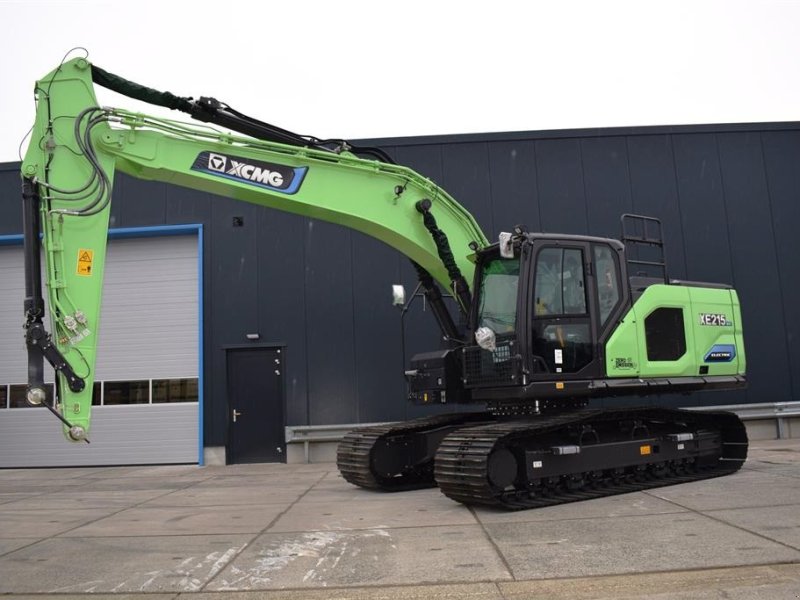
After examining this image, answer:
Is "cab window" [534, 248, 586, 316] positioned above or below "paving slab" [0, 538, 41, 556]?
above

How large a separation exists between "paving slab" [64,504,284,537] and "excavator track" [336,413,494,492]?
1215 millimetres

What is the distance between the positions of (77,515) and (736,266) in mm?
13469

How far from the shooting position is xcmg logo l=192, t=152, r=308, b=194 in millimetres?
7453

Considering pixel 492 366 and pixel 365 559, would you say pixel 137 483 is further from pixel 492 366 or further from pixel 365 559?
pixel 365 559

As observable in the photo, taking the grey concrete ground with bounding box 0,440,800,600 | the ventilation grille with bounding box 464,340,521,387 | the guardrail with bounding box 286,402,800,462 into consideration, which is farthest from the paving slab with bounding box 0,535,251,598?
the guardrail with bounding box 286,402,800,462

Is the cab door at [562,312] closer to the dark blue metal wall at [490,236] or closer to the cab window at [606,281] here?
the cab window at [606,281]

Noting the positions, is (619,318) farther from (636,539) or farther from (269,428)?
(269,428)

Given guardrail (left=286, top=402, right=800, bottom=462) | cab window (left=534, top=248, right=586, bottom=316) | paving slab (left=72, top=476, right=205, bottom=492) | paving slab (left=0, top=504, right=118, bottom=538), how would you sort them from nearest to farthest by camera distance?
paving slab (left=0, top=504, right=118, bottom=538)
cab window (left=534, top=248, right=586, bottom=316)
paving slab (left=72, top=476, right=205, bottom=492)
guardrail (left=286, top=402, right=800, bottom=462)

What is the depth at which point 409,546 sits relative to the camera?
557cm

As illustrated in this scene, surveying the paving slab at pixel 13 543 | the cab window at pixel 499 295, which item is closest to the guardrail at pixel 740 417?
the cab window at pixel 499 295

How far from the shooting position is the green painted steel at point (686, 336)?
26.2 ft

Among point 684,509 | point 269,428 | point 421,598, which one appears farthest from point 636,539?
point 269,428

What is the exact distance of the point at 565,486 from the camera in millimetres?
7867

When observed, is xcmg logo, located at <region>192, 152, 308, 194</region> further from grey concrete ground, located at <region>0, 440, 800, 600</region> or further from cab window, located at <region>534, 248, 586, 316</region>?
grey concrete ground, located at <region>0, 440, 800, 600</region>
